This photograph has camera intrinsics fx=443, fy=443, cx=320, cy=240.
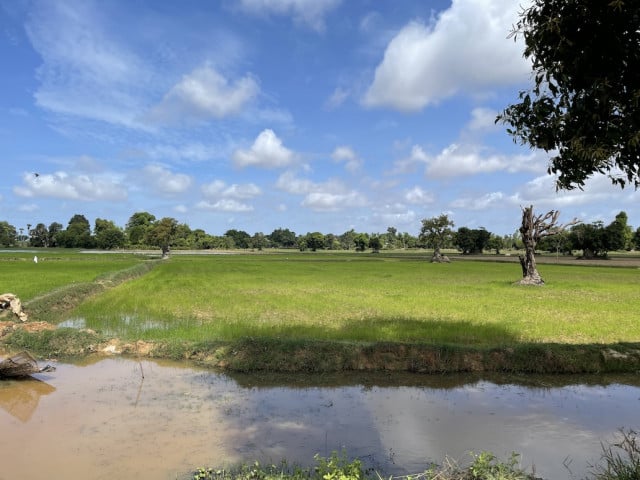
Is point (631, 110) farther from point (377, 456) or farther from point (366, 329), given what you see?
point (366, 329)

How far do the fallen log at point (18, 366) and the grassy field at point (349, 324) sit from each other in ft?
9.21

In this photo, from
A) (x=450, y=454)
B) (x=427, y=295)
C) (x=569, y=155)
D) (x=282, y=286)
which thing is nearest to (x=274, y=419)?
(x=450, y=454)

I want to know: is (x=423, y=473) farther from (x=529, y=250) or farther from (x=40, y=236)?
(x=40, y=236)

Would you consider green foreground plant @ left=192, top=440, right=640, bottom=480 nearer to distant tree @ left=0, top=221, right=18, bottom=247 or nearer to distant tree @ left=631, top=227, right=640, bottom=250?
distant tree @ left=631, top=227, right=640, bottom=250

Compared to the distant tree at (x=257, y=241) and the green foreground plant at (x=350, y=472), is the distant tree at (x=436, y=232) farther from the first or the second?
the distant tree at (x=257, y=241)

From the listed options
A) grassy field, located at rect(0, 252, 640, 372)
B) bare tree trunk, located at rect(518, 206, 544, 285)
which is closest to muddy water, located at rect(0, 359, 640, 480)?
grassy field, located at rect(0, 252, 640, 372)

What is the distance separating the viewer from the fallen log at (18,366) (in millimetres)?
9656

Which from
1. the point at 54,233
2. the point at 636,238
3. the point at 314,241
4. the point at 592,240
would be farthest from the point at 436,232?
the point at 54,233

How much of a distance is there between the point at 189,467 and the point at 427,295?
67.9ft

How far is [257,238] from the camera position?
193 m

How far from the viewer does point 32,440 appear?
22.7 feet

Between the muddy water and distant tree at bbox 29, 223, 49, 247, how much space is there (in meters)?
169

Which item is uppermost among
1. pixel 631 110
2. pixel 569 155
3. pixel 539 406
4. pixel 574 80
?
pixel 574 80

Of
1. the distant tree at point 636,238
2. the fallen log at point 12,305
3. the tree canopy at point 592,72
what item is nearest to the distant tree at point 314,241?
the distant tree at point 636,238
